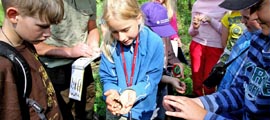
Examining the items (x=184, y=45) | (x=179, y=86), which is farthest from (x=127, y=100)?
(x=184, y=45)

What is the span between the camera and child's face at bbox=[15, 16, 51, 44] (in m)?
2.00

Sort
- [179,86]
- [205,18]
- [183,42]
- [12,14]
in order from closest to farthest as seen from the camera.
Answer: [12,14], [179,86], [205,18], [183,42]

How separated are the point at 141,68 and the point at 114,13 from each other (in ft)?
1.51

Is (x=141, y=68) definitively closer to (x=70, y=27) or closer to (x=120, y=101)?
(x=120, y=101)

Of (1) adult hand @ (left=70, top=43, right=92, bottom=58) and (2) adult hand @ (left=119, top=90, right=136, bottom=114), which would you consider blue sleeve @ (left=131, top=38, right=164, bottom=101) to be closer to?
(2) adult hand @ (left=119, top=90, right=136, bottom=114)

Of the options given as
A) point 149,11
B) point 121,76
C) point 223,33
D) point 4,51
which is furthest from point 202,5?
point 4,51

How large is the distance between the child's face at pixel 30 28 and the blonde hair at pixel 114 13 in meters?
0.63

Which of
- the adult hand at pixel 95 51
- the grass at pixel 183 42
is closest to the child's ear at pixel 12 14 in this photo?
the adult hand at pixel 95 51

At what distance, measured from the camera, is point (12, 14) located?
1.98 m

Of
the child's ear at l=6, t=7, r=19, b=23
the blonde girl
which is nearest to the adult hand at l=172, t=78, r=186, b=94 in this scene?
the blonde girl

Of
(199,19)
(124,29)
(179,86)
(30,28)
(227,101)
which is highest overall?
(30,28)

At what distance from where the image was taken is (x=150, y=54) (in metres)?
2.65

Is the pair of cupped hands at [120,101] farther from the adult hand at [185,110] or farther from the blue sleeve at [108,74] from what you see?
the adult hand at [185,110]

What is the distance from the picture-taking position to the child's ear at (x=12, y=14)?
6.47 feet
